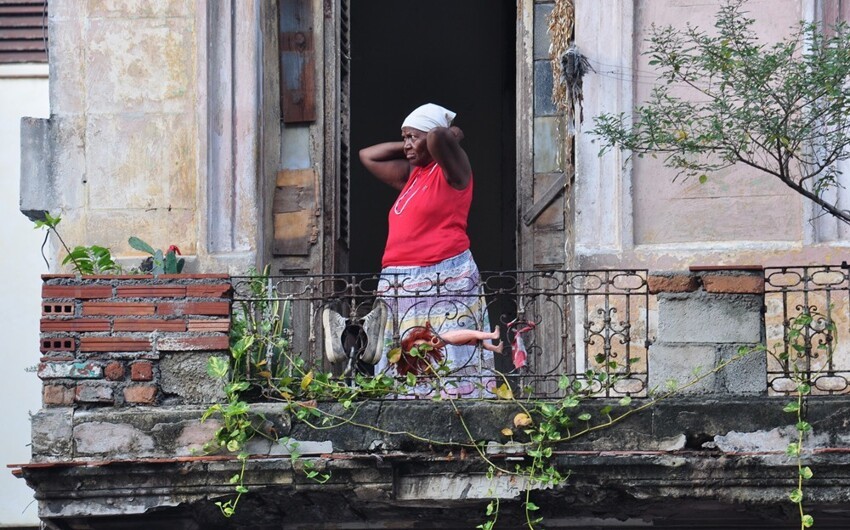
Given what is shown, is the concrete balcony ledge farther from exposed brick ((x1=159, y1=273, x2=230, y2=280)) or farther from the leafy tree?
the leafy tree

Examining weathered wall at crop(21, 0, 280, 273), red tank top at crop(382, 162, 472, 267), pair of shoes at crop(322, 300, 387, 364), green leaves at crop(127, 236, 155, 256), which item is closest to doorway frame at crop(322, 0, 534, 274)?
weathered wall at crop(21, 0, 280, 273)

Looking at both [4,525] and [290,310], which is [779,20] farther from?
[4,525]

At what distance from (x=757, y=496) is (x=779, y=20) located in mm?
2940

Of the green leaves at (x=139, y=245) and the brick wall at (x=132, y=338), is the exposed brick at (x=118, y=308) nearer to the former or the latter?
the brick wall at (x=132, y=338)

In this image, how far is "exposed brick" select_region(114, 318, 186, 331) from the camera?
38.1ft

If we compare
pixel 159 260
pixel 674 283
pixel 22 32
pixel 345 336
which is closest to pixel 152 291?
pixel 159 260

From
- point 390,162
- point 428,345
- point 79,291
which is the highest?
point 390,162

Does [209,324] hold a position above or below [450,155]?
below

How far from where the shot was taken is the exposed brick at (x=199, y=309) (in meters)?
11.6

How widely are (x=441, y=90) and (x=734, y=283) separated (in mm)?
6685

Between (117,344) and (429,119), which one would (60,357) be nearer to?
(117,344)

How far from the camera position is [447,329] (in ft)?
39.4

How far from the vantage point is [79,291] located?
459 inches

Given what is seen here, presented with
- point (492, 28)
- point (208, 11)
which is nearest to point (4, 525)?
point (492, 28)
